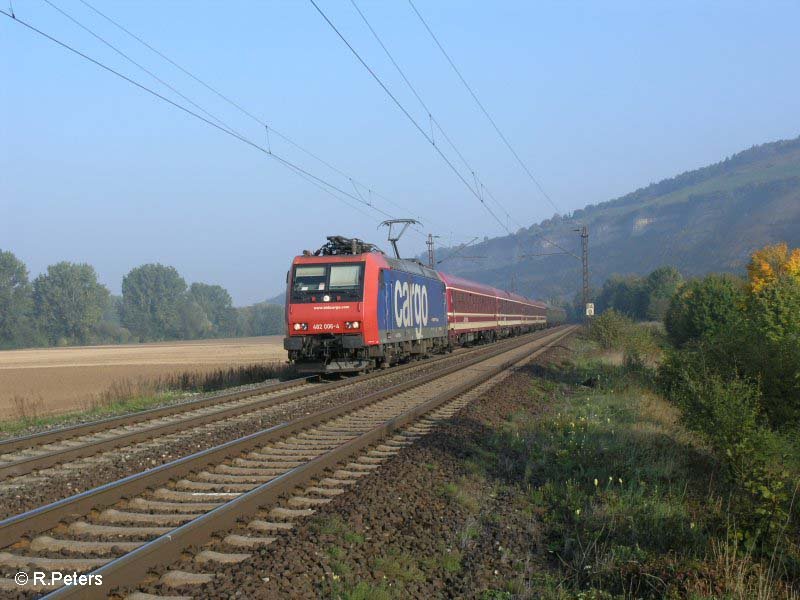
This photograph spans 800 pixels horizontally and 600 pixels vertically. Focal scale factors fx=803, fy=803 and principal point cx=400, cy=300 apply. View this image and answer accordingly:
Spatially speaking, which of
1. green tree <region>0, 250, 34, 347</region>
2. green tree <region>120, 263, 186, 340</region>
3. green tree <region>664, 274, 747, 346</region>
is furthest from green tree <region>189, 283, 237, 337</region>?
green tree <region>664, 274, 747, 346</region>

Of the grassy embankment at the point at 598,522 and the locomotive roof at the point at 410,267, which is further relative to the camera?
the locomotive roof at the point at 410,267

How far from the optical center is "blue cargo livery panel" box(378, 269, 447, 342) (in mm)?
22469

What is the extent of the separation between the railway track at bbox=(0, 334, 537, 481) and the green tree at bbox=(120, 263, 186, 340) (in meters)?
125

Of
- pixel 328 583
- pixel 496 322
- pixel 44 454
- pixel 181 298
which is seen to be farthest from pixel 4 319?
pixel 328 583

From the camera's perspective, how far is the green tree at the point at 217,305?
521 ft

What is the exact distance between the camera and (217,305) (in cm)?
16450

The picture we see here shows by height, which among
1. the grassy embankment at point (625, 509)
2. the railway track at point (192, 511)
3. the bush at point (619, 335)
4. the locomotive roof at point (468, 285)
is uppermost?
the locomotive roof at point (468, 285)

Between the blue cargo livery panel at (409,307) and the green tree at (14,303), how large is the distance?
3826 inches

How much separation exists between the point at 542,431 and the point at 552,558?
5159 mm

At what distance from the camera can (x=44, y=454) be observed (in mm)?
10664

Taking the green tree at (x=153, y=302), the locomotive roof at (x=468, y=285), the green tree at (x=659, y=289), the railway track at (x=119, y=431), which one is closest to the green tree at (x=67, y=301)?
the green tree at (x=153, y=302)

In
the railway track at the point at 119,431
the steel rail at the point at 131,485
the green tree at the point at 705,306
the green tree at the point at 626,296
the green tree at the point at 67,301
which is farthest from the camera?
the green tree at the point at 67,301

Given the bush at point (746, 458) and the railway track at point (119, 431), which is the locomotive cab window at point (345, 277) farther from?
the bush at point (746, 458)

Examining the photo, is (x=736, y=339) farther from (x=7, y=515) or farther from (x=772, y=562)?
(x=7, y=515)
